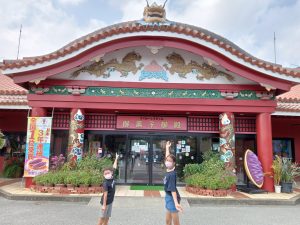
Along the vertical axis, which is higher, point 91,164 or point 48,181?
point 91,164

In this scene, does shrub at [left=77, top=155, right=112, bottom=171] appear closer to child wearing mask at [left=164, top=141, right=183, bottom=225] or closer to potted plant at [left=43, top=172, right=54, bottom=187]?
potted plant at [left=43, top=172, right=54, bottom=187]

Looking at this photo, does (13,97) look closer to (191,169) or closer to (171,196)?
(191,169)

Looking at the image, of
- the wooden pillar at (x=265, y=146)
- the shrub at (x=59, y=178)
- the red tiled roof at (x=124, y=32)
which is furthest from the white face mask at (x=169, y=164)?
the wooden pillar at (x=265, y=146)

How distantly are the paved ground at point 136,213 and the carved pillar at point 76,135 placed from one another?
2.20 metres

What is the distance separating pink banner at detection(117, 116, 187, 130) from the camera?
11336 mm

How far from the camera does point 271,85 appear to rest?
1018cm

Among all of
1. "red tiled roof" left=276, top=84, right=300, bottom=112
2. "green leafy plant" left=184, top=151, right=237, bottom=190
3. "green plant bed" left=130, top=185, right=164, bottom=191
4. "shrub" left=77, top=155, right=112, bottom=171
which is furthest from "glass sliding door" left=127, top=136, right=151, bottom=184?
"red tiled roof" left=276, top=84, right=300, bottom=112

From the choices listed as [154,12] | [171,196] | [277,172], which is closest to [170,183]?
[171,196]

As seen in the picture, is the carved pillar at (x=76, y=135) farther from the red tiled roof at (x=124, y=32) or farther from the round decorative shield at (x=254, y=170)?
the round decorative shield at (x=254, y=170)

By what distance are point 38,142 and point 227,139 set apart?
21.9 feet

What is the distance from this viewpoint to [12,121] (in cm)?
1389

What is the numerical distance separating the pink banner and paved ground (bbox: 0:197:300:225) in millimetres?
3305

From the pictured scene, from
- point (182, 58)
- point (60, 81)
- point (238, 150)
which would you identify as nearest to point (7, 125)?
point (60, 81)

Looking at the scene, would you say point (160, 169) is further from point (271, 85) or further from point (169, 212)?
point (169, 212)
